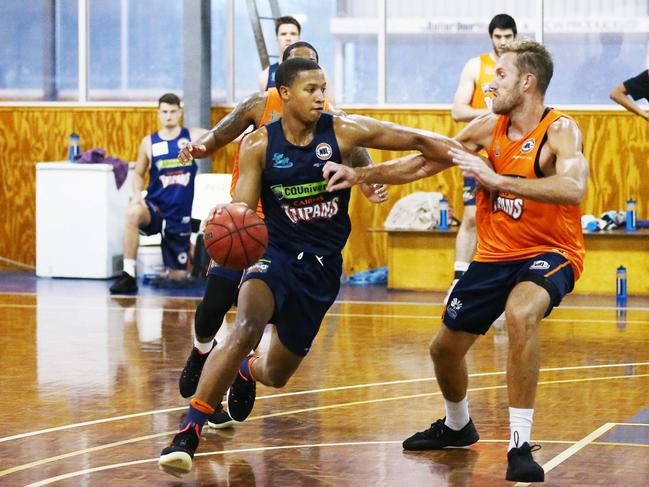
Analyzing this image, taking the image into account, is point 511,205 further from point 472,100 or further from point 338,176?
point 472,100

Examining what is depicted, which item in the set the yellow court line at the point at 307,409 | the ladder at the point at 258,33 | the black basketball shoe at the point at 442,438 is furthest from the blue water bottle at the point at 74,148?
the black basketball shoe at the point at 442,438

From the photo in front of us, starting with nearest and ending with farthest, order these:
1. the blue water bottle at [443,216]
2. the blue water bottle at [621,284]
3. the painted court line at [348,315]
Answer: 1. the painted court line at [348,315]
2. the blue water bottle at [621,284]
3. the blue water bottle at [443,216]

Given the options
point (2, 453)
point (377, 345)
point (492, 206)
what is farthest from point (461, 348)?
point (377, 345)

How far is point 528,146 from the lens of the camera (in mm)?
5012

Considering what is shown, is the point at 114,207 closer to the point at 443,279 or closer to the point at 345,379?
the point at 443,279

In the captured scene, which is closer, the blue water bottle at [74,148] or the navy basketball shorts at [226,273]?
the navy basketball shorts at [226,273]

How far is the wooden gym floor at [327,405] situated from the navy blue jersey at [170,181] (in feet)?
6.11

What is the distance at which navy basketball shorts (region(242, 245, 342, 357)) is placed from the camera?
5.12m

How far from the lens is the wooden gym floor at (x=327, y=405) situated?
16.2 feet

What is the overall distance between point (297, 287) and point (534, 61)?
135 cm

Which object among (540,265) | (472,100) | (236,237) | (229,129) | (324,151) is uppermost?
(472,100)

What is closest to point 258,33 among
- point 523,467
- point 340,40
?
point 340,40

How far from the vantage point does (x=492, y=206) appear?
5113 millimetres

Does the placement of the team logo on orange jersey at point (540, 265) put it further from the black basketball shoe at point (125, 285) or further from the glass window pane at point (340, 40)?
the glass window pane at point (340, 40)
